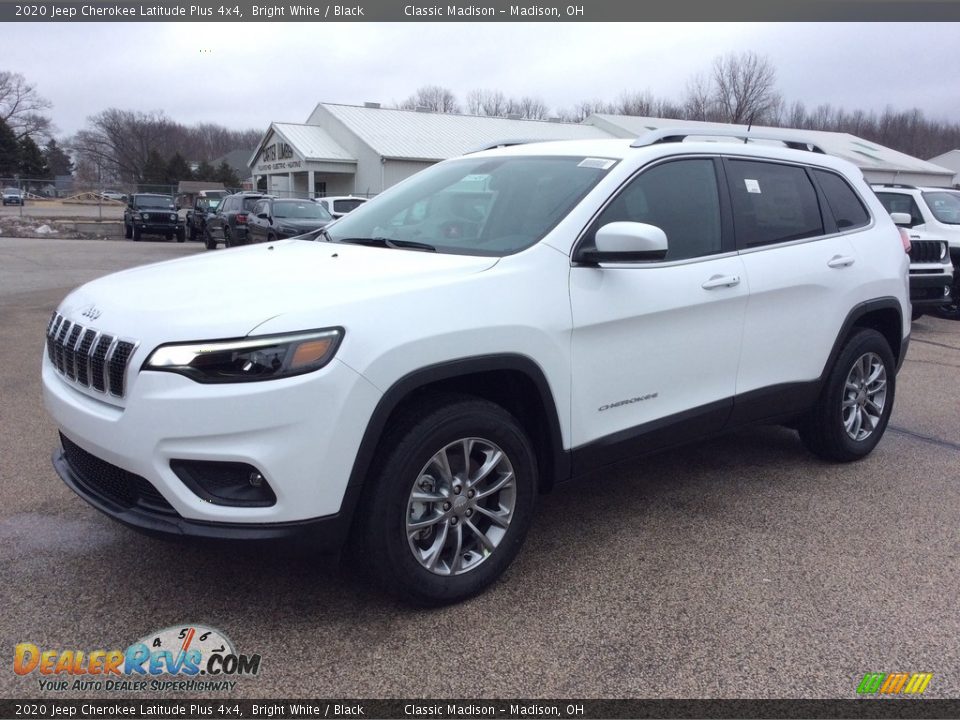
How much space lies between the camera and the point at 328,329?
A: 2.71 meters

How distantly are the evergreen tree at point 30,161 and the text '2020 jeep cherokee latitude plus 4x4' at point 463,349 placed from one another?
2649 inches

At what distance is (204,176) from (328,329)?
72635 mm

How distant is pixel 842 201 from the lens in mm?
4891

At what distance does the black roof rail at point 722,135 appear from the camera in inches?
158

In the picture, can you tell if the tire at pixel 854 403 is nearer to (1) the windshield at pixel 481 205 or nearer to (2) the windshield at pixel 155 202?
(1) the windshield at pixel 481 205

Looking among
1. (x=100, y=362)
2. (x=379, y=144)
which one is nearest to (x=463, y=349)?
(x=100, y=362)

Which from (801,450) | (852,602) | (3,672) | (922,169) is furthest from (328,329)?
(922,169)

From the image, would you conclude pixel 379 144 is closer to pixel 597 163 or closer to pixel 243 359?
pixel 597 163

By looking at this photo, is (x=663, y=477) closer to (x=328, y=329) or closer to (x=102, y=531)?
(x=328, y=329)

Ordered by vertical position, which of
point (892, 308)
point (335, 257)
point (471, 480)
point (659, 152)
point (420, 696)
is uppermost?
point (659, 152)

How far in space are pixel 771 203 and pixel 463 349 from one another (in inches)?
91.8

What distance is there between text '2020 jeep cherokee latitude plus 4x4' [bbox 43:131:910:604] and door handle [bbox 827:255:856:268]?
14 millimetres

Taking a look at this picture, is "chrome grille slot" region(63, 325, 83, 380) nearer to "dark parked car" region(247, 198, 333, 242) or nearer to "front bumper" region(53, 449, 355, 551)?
"front bumper" region(53, 449, 355, 551)

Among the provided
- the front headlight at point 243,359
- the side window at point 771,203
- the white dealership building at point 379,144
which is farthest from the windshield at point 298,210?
the white dealership building at point 379,144
